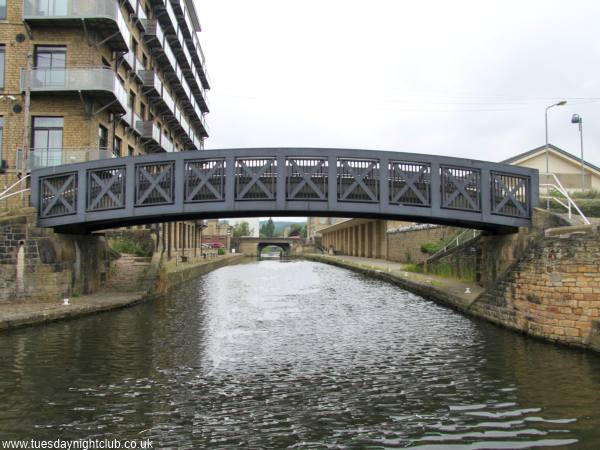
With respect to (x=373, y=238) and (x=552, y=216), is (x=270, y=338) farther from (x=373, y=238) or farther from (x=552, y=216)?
(x=373, y=238)

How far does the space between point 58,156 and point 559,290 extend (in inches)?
850

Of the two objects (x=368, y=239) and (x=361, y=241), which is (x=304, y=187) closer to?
(x=368, y=239)

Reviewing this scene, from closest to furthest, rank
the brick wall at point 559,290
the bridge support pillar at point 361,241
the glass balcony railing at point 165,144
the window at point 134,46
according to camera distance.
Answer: the brick wall at point 559,290
the window at point 134,46
the glass balcony railing at point 165,144
the bridge support pillar at point 361,241

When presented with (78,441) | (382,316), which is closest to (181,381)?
(78,441)

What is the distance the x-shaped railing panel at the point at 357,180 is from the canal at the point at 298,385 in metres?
4.24

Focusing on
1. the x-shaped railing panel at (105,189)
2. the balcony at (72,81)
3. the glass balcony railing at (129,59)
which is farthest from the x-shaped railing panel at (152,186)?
the glass balcony railing at (129,59)

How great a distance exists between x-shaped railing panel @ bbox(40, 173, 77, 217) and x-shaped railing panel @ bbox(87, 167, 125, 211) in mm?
591

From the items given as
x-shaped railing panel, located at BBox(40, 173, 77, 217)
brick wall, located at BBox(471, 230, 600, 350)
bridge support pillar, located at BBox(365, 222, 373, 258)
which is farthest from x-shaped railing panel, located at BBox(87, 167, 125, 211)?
bridge support pillar, located at BBox(365, 222, 373, 258)

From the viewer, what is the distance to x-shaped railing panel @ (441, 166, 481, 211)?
52.4 ft

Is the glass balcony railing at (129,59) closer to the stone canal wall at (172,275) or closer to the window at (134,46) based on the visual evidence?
the window at (134,46)

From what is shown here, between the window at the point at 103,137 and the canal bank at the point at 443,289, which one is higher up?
the window at the point at 103,137

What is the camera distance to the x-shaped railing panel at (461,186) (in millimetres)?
15969

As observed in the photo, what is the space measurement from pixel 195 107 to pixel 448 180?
39.7 metres

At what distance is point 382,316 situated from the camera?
16.4 m
